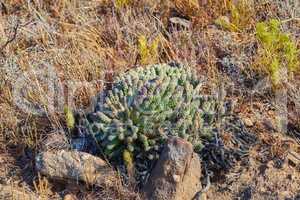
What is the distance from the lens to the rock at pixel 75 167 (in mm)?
3604

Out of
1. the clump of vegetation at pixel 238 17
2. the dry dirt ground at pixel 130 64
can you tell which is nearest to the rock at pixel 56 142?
the dry dirt ground at pixel 130 64

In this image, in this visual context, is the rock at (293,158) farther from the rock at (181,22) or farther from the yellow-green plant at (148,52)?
the rock at (181,22)

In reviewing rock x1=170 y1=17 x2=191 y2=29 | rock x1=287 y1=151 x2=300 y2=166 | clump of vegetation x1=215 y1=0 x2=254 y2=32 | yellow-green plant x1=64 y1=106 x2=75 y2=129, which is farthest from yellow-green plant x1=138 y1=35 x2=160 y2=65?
rock x1=287 y1=151 x2=300 y2=166

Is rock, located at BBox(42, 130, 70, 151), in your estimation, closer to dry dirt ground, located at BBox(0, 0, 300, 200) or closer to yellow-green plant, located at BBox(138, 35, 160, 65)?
dry dirt ground, located at BBox(0, 0, 300, 200)

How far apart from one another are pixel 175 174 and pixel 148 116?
431 millimetres

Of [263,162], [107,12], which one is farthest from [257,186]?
[107,12]

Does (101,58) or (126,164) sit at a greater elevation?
(101,58)

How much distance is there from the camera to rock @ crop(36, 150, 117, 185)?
3604mm

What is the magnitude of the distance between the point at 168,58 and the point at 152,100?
33.2 inches

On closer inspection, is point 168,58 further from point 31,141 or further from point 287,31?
point 31,141

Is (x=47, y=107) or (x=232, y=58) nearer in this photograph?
(x=47, y=107)

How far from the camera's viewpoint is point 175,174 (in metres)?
3.44

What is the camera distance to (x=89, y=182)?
11.9 feet

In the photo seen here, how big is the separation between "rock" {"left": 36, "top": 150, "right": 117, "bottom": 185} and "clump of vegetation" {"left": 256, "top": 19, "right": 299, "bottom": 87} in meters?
1.35
